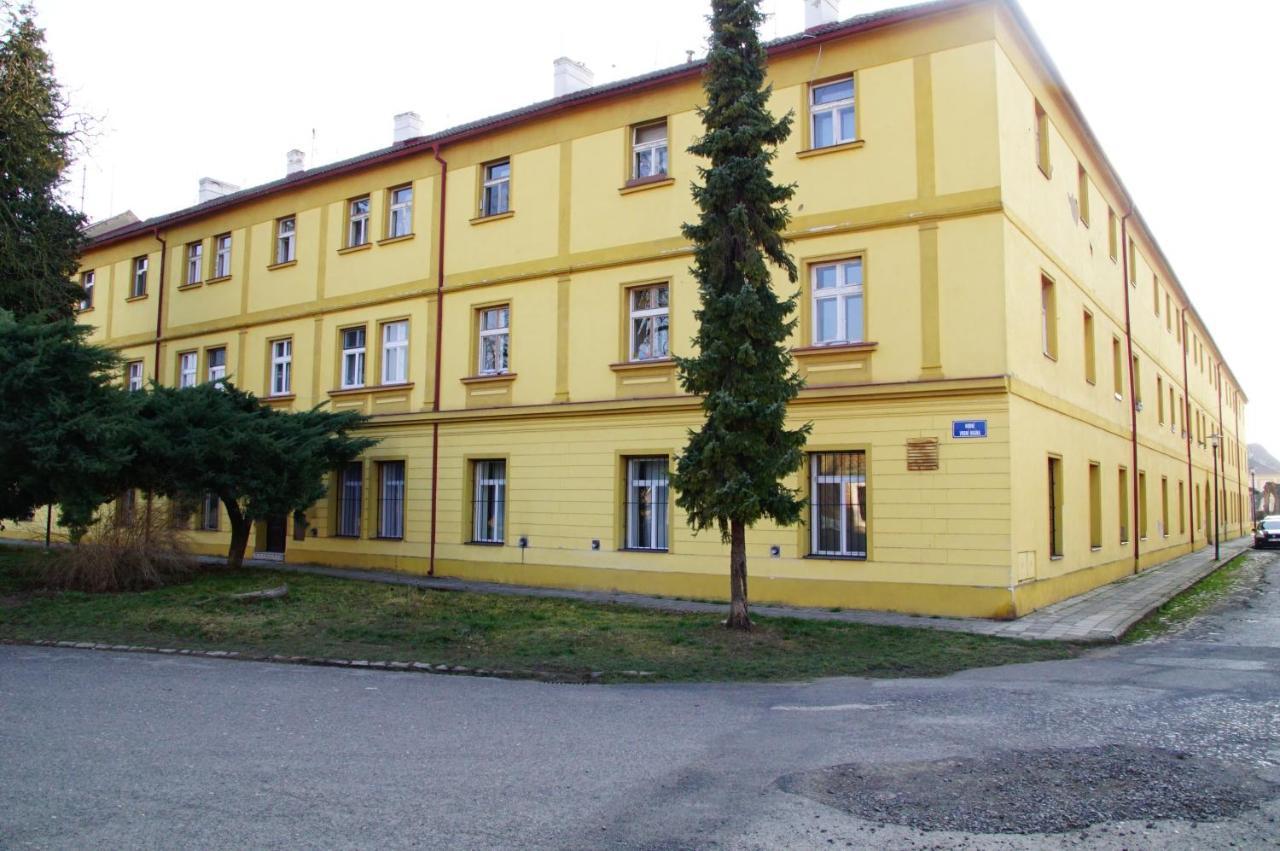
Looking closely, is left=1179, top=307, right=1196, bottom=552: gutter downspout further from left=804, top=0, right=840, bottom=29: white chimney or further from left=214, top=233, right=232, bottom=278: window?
left=214, top=233, right=232, bottom=278: window

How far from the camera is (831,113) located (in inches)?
644

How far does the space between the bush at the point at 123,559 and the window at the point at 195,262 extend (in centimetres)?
1131

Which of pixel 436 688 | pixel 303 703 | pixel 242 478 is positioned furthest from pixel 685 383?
pixel 242 478

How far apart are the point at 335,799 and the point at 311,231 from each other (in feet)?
67.6

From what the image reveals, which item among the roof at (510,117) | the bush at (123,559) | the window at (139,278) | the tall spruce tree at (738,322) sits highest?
the roof at (510,117)

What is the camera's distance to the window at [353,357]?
893 inches

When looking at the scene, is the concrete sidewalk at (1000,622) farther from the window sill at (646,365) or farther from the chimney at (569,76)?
the chimney at (569,76)

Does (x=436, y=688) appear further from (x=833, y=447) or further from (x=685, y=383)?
(x=833, y=447)

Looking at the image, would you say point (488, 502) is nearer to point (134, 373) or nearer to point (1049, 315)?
point (1049, 315)

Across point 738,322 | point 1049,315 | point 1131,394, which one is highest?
point 1049,315

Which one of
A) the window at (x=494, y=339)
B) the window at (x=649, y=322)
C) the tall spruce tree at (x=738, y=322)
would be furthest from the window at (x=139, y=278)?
the tall spruce tree at (x=738, y=322)

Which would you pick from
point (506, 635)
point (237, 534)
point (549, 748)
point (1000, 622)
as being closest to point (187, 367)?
point (237, 534)

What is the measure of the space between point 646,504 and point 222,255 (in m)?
15.4

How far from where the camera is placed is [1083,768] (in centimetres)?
598
